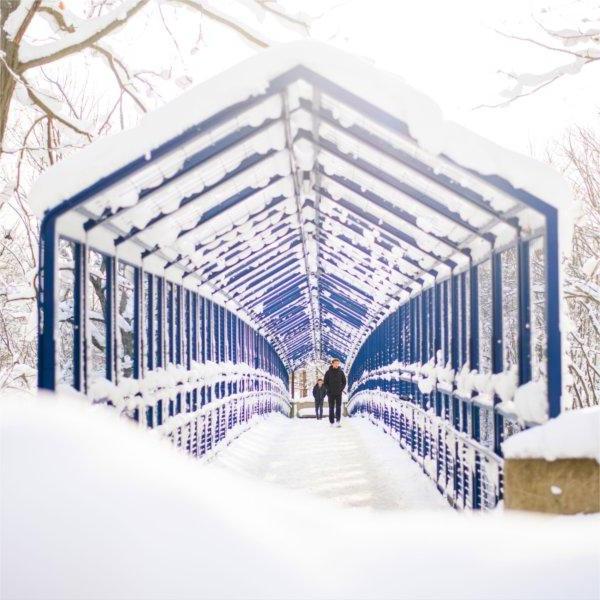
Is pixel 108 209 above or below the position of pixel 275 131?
below

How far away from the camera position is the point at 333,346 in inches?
1433

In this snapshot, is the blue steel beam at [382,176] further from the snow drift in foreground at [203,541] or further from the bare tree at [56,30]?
the snow drift in foreground at [203,541]

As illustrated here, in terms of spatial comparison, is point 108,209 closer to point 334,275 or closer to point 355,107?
point 355,107

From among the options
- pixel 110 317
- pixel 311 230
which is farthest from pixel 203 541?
pixel 311 230

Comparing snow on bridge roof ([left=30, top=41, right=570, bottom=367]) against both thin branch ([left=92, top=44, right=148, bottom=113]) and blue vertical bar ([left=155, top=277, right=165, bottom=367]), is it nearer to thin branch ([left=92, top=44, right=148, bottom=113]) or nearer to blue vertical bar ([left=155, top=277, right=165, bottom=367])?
blue vertical bar ([left=155, top=277, right=165, bottom=367])

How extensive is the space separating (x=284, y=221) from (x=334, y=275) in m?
5.26

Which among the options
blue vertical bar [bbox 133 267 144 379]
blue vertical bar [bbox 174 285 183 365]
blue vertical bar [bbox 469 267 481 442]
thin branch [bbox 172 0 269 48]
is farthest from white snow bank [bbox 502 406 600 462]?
blue vertical bar [bbox 174 285 183 365]

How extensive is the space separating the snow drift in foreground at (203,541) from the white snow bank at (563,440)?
1.90ft

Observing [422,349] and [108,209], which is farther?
[422,349]

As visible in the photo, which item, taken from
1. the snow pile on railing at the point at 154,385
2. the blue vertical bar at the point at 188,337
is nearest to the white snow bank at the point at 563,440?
the snow pile on railing at the point at 154,385

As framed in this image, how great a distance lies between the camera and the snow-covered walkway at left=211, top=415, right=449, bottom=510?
8.16 m

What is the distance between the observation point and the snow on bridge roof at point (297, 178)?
5.28m

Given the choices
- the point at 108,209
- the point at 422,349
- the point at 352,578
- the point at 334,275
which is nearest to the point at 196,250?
the point at 108,209

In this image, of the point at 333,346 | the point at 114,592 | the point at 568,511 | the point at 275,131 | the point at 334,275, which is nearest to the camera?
the point at 114,592
